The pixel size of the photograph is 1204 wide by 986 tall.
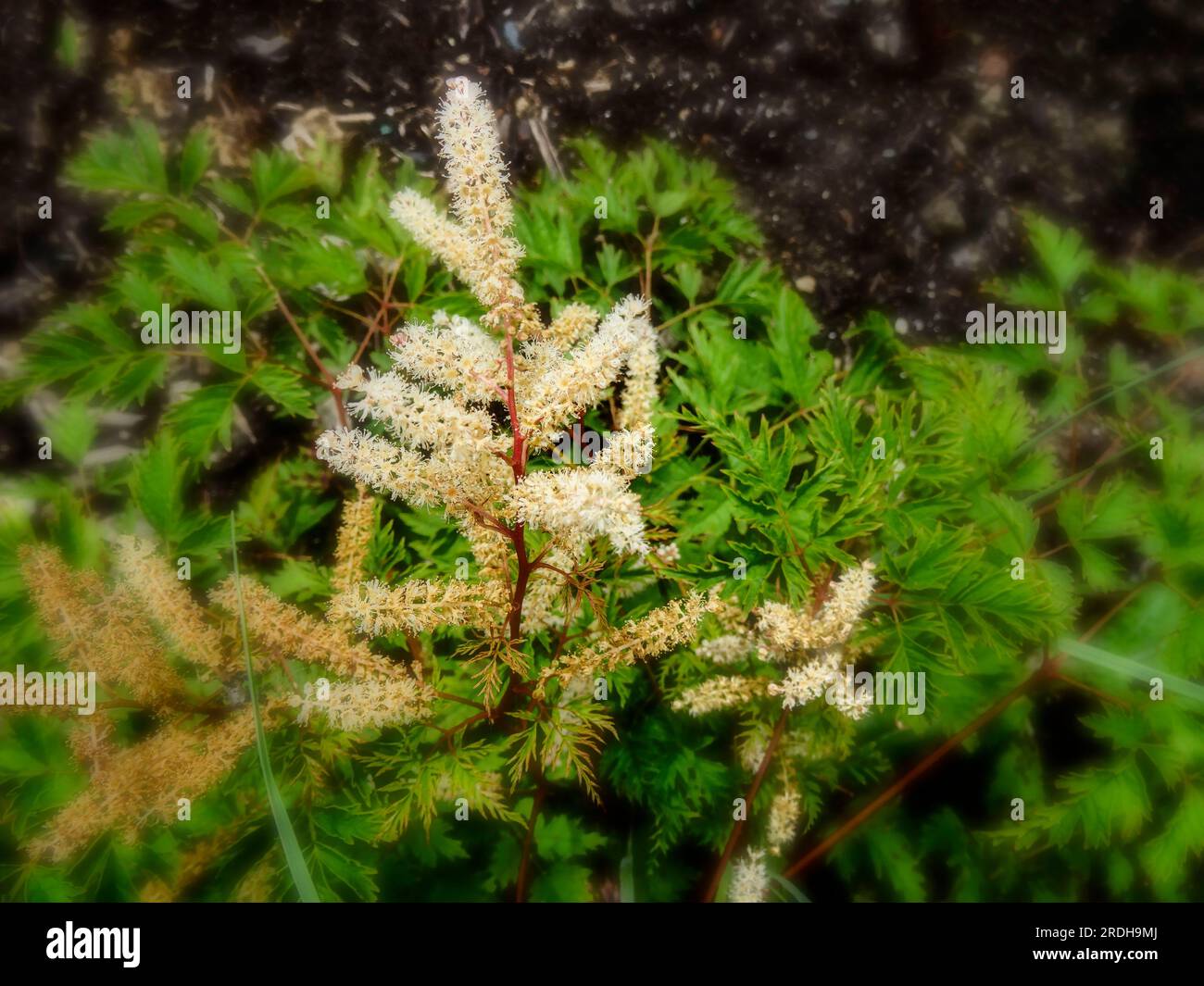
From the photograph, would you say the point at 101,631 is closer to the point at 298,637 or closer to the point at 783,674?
the point at 298,637

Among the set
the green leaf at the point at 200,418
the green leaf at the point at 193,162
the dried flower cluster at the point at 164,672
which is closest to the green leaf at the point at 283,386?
the green leaf at the point at 200,418

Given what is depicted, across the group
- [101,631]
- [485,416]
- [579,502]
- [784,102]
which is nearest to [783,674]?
[579,502]

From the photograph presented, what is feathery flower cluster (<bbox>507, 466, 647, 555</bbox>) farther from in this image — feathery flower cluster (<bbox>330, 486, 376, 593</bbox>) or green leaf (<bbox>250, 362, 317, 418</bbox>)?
green leaf (<bbox>250, 362, 317, 418</bbox>)

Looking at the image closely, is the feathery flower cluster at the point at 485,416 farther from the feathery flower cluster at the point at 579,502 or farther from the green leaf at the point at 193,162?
the green leaf at the point at 193,162

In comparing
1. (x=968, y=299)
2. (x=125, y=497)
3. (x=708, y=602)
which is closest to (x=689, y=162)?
(x=968, y=299)

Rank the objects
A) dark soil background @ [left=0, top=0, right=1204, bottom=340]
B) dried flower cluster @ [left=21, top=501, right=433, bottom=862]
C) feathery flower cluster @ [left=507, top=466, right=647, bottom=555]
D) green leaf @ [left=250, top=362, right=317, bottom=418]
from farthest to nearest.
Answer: dark soil background @ [left=0, top=0, right=1204, bottom=340]
green leaf @ [left=250, top=362, right=317, bottom=418]
dried flower cluster @ [left=21, top=501, right=433, bottom=862]
feathery flower cluster @ [left=507, top=466, right=647, bottom=555]

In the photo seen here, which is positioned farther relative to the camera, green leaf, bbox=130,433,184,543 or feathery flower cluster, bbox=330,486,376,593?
→ green leaf, bbox=130,433,184,543

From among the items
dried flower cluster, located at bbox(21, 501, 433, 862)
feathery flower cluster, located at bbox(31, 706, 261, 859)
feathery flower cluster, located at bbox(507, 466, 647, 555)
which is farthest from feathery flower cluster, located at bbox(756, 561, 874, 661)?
feathery flower cluster, located at bbox(31, 706, 261, 859)

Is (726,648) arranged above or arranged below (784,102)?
below

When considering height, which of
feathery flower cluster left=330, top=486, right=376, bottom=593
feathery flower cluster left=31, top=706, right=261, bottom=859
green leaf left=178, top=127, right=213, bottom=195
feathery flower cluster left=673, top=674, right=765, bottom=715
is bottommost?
feathery flower cluster left=31, top=706, right=261, bottom=859
